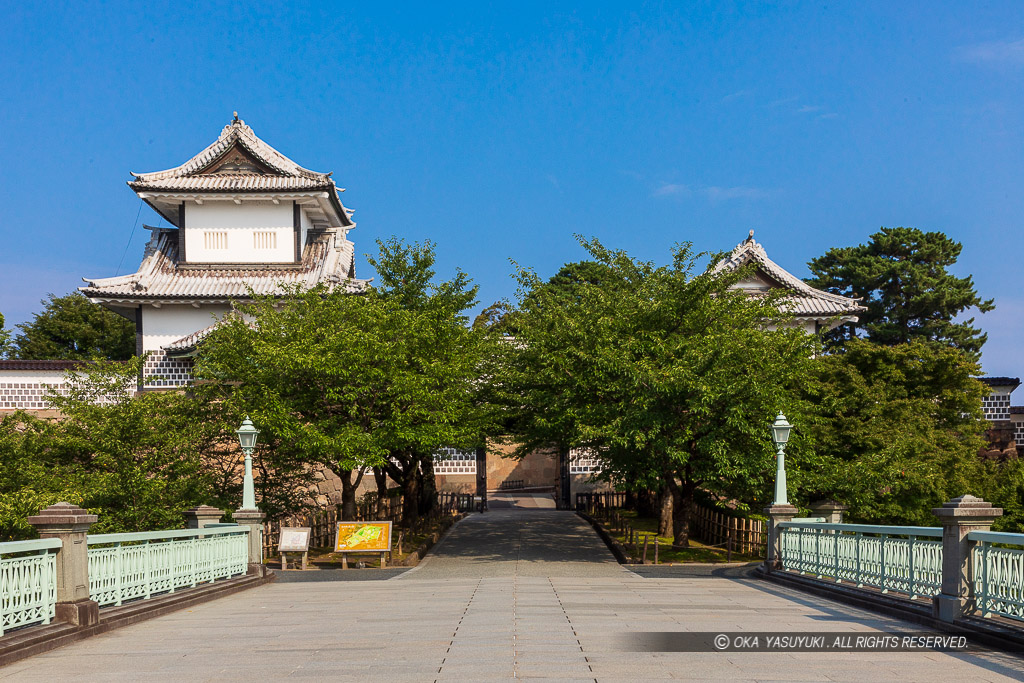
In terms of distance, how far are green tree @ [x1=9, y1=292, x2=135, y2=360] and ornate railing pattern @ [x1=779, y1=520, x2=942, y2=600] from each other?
40622mm

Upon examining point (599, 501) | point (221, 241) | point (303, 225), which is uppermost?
point (303, 225)

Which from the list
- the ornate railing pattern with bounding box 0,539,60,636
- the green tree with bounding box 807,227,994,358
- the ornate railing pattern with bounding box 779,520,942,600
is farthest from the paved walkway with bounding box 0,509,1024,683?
the green tree with bounding box 807,227,994,358

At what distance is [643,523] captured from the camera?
97.8 ft

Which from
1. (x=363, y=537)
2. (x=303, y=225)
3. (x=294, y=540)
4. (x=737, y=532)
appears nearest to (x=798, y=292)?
(x=737, y=532)

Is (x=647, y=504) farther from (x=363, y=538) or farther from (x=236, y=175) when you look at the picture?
(x=236, y=175)

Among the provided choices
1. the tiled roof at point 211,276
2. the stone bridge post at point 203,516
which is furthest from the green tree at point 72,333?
the stone bridge post at point 203,516

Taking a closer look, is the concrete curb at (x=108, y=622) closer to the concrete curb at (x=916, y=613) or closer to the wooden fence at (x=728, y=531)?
the concrete curb at (x=916, y=613)

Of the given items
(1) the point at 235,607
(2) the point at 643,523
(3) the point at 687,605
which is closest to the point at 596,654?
(3) the point at 687,605

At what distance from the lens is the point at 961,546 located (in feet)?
30.4

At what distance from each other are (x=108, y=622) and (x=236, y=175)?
26.9 meters

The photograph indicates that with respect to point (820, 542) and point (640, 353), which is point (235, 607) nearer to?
point (820, 542)

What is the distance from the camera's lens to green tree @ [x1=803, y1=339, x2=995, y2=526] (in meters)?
20.9

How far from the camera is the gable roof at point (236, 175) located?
33344 mm

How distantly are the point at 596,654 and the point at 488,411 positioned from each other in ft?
52.5
